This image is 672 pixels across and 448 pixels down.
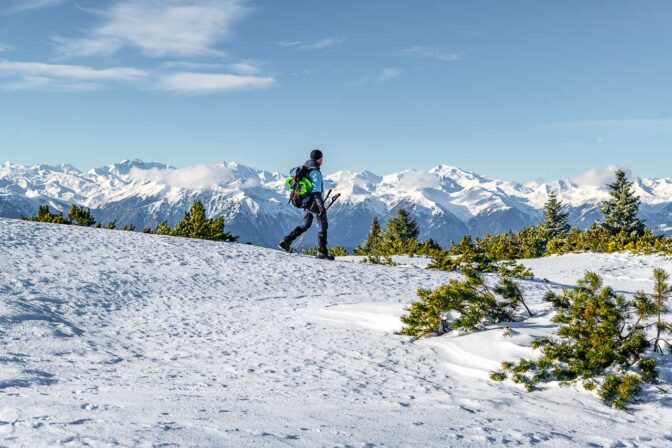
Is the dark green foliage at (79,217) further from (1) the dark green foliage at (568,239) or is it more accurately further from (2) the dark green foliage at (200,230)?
(1) the dark green foliage at (568,239)

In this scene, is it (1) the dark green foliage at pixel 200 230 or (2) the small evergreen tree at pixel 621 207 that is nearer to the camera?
(1) the dark green foliage at pixel 200 230

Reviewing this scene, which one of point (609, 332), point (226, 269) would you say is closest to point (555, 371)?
point (609, 332)

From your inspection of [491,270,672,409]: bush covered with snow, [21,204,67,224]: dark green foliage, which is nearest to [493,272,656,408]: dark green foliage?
[491,270,672,409]: bush covered with snow

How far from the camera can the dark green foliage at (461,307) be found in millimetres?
7672

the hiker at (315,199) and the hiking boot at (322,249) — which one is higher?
the hiker at (315,199)

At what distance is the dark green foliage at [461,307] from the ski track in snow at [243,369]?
0.87 ft

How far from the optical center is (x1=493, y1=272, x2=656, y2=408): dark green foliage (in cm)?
569

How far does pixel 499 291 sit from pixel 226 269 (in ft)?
21.1

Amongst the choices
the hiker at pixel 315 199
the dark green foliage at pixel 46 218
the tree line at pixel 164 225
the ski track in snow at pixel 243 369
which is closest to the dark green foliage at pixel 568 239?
the hiker at pixel 315 199

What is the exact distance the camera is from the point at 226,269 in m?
12.1

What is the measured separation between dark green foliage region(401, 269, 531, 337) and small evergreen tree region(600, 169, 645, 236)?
4868 cm

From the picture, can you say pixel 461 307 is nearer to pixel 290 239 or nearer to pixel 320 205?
pixel 320 205

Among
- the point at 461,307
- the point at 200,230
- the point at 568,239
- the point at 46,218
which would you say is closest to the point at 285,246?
the point at 200,230

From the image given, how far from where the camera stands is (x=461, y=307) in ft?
25.4
